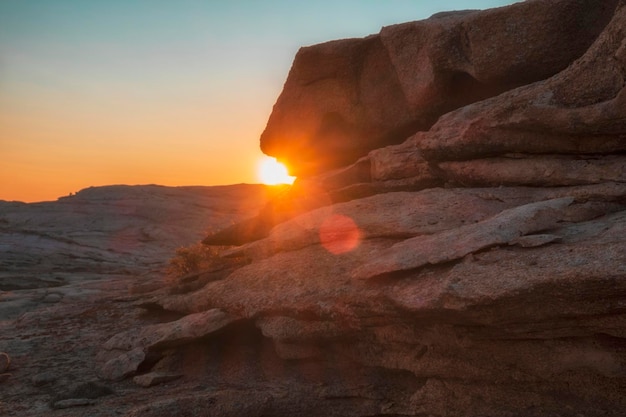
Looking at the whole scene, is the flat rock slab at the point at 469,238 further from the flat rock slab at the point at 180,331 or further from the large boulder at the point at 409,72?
the large boulder at the point at 409,72

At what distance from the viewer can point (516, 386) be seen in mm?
12203

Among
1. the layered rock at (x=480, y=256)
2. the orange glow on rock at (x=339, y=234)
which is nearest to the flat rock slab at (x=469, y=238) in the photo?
the layered rock at (x=480, y=256)

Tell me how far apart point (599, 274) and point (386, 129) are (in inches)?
580

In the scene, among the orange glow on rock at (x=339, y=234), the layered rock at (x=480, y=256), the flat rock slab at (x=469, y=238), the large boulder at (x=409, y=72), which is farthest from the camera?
the large boulder at (x=409, y=72)

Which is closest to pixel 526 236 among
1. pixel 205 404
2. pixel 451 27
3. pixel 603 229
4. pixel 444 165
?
pixel 603 229

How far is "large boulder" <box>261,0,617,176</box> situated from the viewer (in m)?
17.2

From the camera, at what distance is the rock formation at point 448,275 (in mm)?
11469

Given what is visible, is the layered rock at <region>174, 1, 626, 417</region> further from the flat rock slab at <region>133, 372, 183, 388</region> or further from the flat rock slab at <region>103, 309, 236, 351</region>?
the flat rock slab at <region>133, 372, 183, 388</region>

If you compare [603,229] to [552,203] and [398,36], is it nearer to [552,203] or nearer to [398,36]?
[552,203]

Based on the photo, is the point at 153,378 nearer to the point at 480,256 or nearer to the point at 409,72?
the point at 480,256

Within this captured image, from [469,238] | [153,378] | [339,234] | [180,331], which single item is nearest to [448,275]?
[469,238]

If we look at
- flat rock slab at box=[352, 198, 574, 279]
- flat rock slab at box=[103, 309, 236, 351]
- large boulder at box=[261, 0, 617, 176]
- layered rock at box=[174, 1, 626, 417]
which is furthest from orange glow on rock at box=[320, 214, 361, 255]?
large boulder at box=[261, 0, 617, 176]

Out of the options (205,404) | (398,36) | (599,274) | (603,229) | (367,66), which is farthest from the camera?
(367,66)

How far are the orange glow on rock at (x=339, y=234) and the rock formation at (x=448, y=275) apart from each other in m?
0.07
